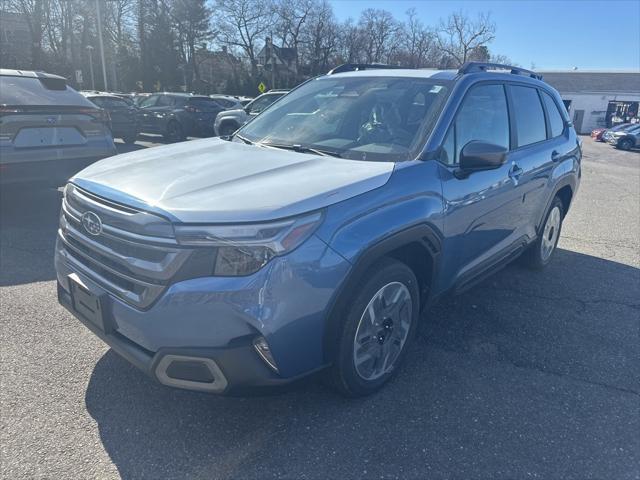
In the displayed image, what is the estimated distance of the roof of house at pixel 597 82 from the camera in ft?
167

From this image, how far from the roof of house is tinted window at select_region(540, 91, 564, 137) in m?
51.2

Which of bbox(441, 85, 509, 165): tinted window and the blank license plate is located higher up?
bbox(441, 85, 509, 165): tinted window

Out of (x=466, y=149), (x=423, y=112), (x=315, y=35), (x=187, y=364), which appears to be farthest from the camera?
(x=315, y=35)

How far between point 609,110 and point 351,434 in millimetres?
57035

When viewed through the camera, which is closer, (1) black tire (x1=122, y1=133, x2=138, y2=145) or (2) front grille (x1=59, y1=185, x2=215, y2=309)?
(2) front grille (x1=59, y1=185, x2=215, y2=309)

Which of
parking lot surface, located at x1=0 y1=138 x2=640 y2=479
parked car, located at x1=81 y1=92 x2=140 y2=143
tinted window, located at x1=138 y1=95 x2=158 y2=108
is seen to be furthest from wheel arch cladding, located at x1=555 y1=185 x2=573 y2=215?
tinted window, located at x1=138 y1=95 x2=158 y2=108

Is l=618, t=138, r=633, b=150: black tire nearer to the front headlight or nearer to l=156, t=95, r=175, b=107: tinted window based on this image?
l=156, t=95, r=175, b=107: tinted window

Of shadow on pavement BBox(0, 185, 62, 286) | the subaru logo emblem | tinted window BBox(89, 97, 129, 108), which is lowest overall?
shadow on pavement BBox(0, 185, 62, 286)

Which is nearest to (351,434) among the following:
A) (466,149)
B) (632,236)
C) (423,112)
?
(466,149)

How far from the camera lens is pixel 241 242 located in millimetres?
2188

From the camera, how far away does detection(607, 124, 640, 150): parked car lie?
2898 cm

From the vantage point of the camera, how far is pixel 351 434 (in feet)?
8.75

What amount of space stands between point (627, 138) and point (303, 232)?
108 feet

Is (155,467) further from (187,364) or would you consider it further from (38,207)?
(38,207)
